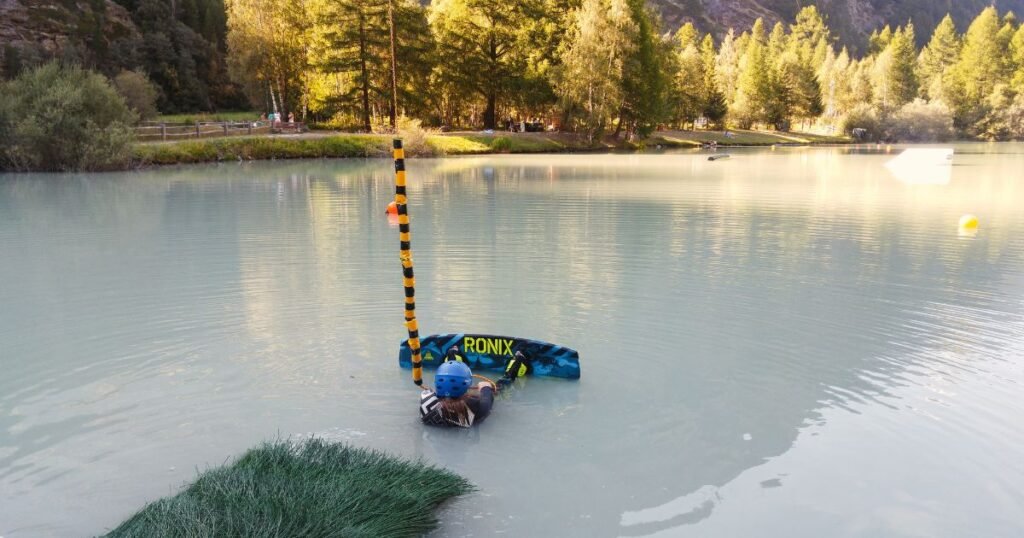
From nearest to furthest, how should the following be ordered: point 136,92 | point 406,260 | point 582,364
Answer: point 406,260, point 582,364, point 136,92

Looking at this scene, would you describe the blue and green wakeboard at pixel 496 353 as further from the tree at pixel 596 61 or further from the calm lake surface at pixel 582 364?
the tree at pixel 596 61

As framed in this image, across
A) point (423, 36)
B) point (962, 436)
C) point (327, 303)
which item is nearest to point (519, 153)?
point (423, 36)

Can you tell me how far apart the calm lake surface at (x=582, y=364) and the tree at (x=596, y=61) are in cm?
4557

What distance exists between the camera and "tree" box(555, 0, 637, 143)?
60562mm

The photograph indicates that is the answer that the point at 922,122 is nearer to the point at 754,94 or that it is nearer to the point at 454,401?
the point at 754,94

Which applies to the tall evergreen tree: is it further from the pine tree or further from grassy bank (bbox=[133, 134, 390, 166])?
the pine tree

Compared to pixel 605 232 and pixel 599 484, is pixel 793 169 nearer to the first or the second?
pixel 605 232

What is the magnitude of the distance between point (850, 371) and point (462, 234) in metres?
9.79

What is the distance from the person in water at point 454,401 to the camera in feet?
19.8

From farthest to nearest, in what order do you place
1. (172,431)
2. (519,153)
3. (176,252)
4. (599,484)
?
(519,153) → (176,252) → (172,431) → (599,484)

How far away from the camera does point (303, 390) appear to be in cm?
700

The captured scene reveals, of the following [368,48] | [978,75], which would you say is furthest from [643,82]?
[978,75]

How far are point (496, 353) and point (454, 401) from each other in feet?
4.51

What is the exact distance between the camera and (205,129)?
4566 centimetres
